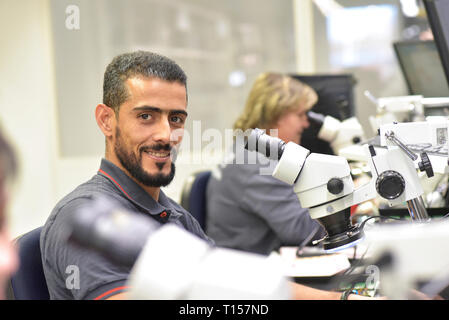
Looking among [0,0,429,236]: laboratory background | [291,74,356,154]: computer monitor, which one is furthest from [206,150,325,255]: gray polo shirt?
[291,74,356,154]: computer monitor

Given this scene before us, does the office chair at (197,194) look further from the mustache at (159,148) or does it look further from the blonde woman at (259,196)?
the mustache at (159,148)

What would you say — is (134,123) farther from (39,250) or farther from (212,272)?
(212,272)

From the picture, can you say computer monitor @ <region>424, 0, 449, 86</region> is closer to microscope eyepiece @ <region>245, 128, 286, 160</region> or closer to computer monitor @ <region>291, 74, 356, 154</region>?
microscope eyepiece @ <region>245, 128, 286, 160</region>

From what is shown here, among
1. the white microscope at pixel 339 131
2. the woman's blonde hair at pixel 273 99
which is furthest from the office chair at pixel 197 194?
the white microscope at pixel 339 131

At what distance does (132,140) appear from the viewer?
0.88 m

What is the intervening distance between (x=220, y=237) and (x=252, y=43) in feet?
7.25

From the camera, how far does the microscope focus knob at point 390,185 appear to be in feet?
3.14

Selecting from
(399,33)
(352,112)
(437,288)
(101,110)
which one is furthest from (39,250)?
(399,33)

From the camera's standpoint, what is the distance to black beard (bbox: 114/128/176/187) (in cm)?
90

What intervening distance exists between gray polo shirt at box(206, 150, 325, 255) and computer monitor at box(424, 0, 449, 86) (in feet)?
2.59

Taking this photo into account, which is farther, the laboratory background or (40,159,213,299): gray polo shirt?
the laboratory background

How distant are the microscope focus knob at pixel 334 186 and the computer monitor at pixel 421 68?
79cm

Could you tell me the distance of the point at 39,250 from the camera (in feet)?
3.02
